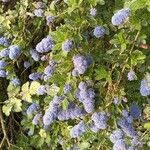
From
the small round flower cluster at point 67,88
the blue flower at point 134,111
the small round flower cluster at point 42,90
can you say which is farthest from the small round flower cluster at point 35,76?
the blue flower at point 134,111

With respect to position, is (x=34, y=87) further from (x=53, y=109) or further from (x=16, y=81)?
(x=53, y=109)

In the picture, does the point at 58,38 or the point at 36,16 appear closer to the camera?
the point at 58,38

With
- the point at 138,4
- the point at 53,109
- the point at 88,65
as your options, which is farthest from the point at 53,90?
the point at 138,4

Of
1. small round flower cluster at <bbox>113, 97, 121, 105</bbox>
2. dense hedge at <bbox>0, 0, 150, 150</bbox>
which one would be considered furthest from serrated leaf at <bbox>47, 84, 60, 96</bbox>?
small round flower cluster at <bbox>113, 97, 121, 105</bbox>

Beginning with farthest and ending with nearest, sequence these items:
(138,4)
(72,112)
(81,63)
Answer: (72,112), (81,63), (138,4)

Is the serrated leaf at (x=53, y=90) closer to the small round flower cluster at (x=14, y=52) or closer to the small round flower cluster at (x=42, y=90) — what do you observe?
the small round flower cluster at (x=42, y=90)

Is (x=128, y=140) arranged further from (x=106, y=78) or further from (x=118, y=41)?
(x=118, y=41)

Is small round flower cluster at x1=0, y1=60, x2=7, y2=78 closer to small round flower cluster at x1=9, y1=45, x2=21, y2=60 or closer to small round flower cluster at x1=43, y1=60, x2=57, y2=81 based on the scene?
small round flower cluster at x1=9, y1=45, x2=21, y2=60

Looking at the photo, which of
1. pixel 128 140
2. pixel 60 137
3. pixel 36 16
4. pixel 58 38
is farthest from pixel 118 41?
pixel 60 137
